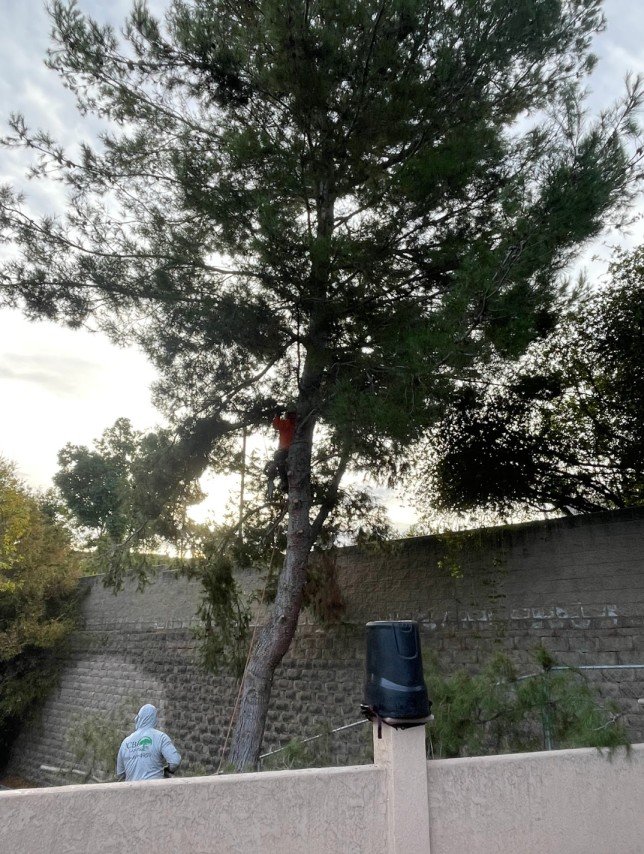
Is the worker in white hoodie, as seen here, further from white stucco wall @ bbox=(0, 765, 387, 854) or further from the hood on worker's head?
white stucco wall @ bbox=(0, 765, 387, 854)

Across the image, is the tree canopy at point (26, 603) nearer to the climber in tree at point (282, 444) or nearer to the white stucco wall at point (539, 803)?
the climber in tree at point (282, 444)

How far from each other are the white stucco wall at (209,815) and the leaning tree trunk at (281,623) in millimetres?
3728

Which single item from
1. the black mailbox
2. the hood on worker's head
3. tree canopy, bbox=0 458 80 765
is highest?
tree canopy, bbox=0 458 80 765

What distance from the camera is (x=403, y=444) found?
659 centimetres

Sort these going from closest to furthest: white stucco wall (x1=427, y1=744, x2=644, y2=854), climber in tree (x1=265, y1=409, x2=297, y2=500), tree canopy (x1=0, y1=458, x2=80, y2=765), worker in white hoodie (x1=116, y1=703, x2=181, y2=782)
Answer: white stucco wall (x1=427, y1=744, x2=644, y2=854) < worker in white hoodie (x1=116, y1=703, x2=181, y2=782) < climber in tree (x1=265, y1=409, x2=297, y2=500) < tree canopy (x1=0, y1=458, x2=80, y2=765)

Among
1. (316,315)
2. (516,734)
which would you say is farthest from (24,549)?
(516,734)

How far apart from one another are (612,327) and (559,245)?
7.56ft

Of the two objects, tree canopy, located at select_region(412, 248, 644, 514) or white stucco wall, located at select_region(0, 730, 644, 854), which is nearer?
white stucco wall, located at select_region(0, 730, 644, 854)

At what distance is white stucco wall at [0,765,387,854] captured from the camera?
2373 millimetres

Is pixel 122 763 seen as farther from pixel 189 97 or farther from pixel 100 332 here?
pixel 189 97

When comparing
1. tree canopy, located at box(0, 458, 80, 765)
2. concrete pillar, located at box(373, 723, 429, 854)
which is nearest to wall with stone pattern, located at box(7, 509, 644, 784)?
tree canopy, located at box(0, 458, 80, 765)

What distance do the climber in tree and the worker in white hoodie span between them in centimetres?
373

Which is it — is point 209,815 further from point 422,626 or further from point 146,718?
point 422,626

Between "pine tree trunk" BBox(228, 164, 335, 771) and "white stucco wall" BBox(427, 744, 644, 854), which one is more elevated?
"pine tree trunk" BBox(228, 164, 335, 771)
